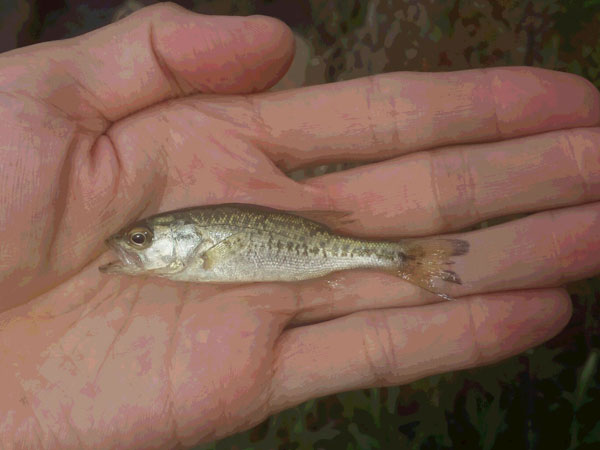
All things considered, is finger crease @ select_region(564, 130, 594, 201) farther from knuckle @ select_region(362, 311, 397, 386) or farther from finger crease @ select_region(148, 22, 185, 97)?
finger crease @ select_region(148, 22, 185, 97)

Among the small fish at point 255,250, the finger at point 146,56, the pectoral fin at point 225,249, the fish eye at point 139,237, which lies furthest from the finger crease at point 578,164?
the fish eye at point 139,237

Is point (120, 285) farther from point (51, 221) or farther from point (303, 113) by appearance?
point (303, 113)

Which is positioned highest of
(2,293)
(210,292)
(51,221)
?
(51,221)

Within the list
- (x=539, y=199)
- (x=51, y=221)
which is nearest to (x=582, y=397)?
(x=539, y=199)

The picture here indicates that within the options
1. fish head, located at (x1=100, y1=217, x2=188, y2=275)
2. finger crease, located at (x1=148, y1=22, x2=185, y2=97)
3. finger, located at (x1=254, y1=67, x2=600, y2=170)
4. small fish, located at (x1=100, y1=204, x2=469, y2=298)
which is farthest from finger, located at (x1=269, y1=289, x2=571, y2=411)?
finger crease, located at (x1=148, y1=22, x2=185, y2=97)

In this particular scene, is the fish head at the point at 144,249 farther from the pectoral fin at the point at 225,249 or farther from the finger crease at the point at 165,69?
the finger crease at the point at 165,69
